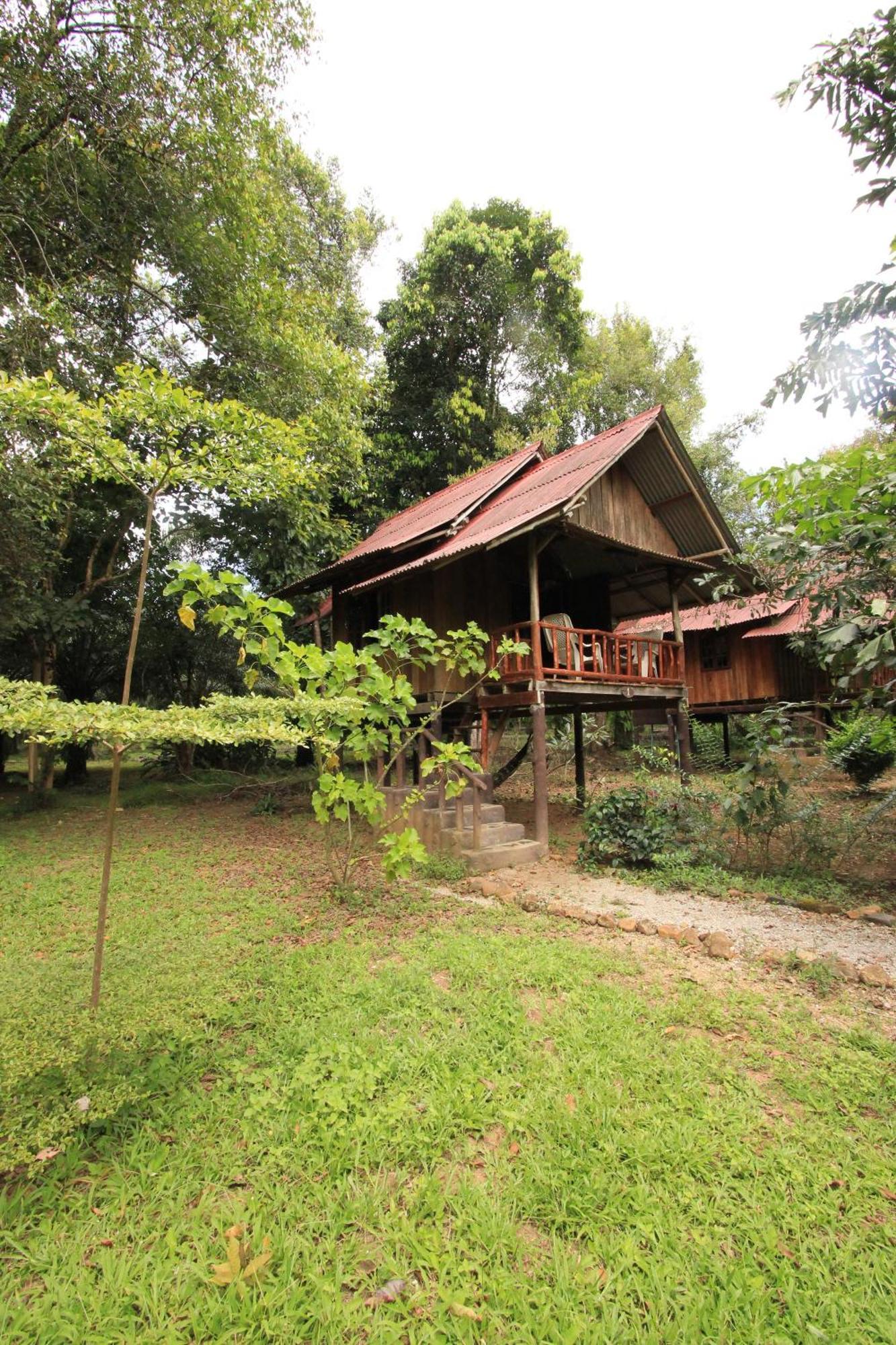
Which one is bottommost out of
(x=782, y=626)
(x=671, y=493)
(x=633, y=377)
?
(x=782, y=626)

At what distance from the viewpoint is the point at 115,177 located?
9625 mm

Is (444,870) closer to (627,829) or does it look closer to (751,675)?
(627,829)

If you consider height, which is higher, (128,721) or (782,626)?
(782,626)

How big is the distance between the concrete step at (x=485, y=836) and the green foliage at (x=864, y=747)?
418 cm

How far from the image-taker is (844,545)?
490 centimetres

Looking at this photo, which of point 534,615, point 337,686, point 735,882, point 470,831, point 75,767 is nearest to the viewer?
point 337,686

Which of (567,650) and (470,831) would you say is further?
(567,650)

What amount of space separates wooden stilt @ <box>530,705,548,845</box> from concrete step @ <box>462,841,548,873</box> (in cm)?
19

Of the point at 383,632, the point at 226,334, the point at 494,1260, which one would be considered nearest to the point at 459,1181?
the point at 494,1260

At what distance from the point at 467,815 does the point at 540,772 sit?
115 centimetres

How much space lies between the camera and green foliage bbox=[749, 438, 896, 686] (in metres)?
4.09

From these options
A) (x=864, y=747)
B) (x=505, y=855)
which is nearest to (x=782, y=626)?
(x=864, y=747)

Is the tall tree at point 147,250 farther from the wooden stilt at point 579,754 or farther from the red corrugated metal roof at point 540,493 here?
the wooden stilt at point 579,754

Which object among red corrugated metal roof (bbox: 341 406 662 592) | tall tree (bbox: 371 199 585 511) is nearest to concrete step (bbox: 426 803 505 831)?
red corrugated metal roof (bbox: 341 406 662 592)
